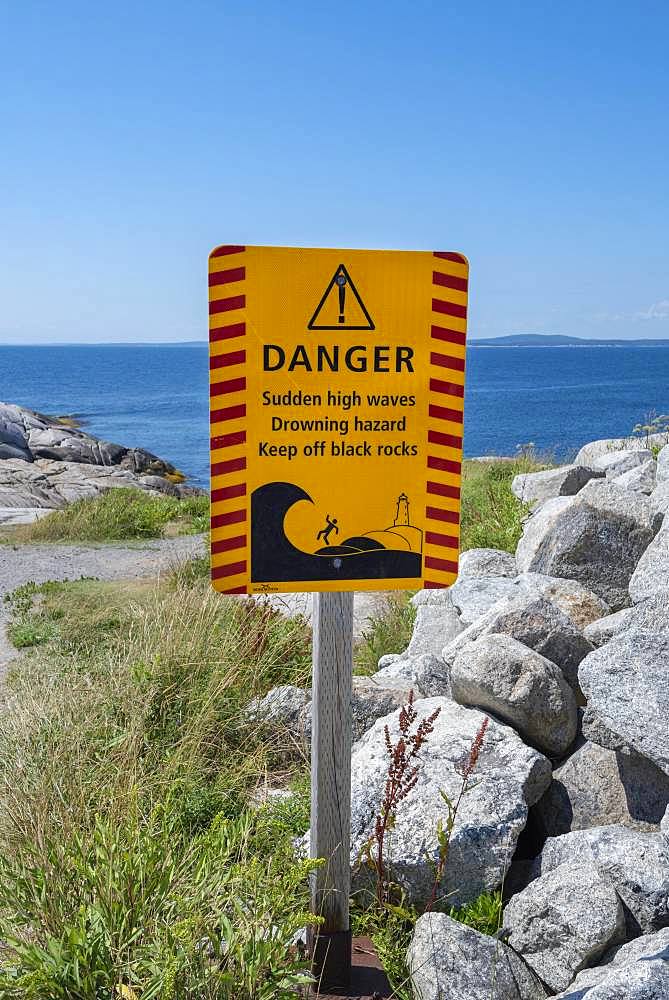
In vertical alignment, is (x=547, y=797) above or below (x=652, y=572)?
below

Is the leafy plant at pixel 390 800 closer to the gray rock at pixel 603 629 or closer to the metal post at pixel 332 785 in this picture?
the metal post at pixel 332 785

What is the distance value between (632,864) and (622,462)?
5135 millimetres

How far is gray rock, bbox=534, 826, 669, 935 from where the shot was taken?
3.01 m

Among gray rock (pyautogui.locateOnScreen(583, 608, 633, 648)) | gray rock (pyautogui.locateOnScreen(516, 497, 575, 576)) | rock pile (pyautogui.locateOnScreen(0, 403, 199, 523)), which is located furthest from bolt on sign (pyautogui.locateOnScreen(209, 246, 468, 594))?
rock pile (pyautogui.locateOnScreen(0, 403, 199, 523))

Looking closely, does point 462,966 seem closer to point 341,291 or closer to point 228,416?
point 228,416

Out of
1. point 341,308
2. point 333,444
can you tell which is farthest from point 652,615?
point 341,308

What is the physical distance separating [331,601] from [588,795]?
4.77 ft

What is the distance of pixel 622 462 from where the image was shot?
773 centimetres

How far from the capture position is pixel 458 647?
457cm

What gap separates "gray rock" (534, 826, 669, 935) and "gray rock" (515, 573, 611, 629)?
4.58 ft

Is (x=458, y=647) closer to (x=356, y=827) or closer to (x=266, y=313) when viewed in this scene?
(x=356, y=827)

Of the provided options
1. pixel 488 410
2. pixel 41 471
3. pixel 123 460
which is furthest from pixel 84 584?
pixel 488 410

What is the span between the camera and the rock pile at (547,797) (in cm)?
293

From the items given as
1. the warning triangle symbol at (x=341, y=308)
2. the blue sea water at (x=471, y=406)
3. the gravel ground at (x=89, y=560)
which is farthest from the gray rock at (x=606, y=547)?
the blue sea water at (x=471, y=406)
